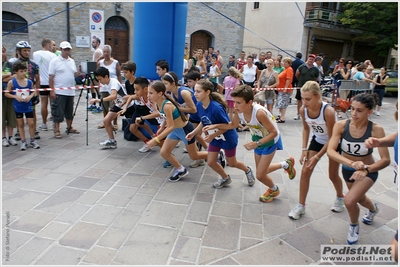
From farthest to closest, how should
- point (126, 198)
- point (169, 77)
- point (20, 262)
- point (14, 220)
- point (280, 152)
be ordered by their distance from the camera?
1. point (280, 152)
2. point (169, 77)
3. point (126, 198)
4. point (14, 220)
5. point (20, 262)

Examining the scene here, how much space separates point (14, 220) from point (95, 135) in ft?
11.6

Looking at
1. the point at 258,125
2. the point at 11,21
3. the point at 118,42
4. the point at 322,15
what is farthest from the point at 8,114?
the point at 322,15

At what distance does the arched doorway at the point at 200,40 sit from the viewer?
1879 cm

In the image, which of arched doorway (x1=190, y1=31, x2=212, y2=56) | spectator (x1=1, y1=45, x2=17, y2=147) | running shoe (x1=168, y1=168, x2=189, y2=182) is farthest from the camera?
arched doorway (x1=190, y1=31, x2=212, y2=56)

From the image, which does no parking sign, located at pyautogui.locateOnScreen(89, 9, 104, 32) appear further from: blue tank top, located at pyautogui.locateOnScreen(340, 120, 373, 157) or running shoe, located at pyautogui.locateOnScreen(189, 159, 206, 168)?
blue tank top, located at pyautogui.locateOnScreen(340, 120, 373, 157)

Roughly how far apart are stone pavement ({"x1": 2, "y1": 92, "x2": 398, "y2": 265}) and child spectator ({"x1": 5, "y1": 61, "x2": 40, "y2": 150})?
0.54 m

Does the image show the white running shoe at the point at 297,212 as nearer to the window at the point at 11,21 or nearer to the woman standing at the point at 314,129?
the woman standing at the point at 314,129

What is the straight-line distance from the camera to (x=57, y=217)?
3.38 metres

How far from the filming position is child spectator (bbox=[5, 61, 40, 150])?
544 centimetres

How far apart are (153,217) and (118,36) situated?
49.0 ft

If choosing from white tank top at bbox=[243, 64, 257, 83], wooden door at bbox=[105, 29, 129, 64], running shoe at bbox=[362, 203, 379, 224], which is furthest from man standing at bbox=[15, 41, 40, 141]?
wooden door at bbox=[105, 29, 129, 64]

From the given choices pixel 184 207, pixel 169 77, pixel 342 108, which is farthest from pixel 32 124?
pixel 342 108

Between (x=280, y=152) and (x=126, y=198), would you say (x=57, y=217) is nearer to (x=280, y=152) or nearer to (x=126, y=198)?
(x=126, y=198)

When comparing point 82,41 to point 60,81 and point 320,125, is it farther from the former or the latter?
point 320,125
